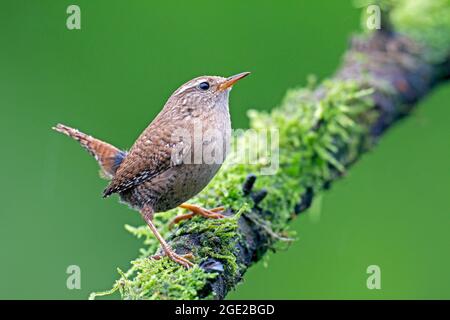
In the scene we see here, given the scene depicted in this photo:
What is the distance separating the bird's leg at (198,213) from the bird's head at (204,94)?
1.52 feet

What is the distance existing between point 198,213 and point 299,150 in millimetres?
804

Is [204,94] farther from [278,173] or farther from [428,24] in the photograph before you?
[428,24]

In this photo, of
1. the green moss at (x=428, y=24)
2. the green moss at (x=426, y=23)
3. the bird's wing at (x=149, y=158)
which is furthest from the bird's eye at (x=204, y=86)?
the green moss at (x=428, y=24)

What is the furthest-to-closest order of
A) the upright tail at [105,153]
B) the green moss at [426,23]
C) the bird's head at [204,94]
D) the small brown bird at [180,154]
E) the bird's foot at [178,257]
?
the green moss at [426,23], the upright tail at [105,153], the bird's head at [204,94], the small brown bird at [180,154], the bird's foot at [178,257]

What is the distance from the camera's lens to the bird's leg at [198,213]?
308 cm

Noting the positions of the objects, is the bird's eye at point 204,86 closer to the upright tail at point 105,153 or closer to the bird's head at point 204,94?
the bird's head at point 204,94

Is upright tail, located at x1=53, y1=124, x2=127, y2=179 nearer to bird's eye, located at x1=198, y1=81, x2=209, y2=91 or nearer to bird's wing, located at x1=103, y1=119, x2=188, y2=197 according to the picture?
bird's wing, located at x1=103, y1=119, x2=188, y2=197

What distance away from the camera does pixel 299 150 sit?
367 cm

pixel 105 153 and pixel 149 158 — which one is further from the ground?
pixel 105 153

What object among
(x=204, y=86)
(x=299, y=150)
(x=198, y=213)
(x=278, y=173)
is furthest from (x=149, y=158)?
(x=299, y=150)

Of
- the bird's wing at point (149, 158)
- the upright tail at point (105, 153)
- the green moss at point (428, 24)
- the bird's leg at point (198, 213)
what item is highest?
the green moss at point (428, 24)

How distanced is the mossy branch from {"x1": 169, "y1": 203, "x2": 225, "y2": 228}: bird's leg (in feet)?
0.18

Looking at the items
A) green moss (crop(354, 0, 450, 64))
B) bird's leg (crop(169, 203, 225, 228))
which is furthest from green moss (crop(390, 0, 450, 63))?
bird's leg (crop(169, 203, 225, 228))

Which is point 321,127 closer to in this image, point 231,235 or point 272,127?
point 272,127
